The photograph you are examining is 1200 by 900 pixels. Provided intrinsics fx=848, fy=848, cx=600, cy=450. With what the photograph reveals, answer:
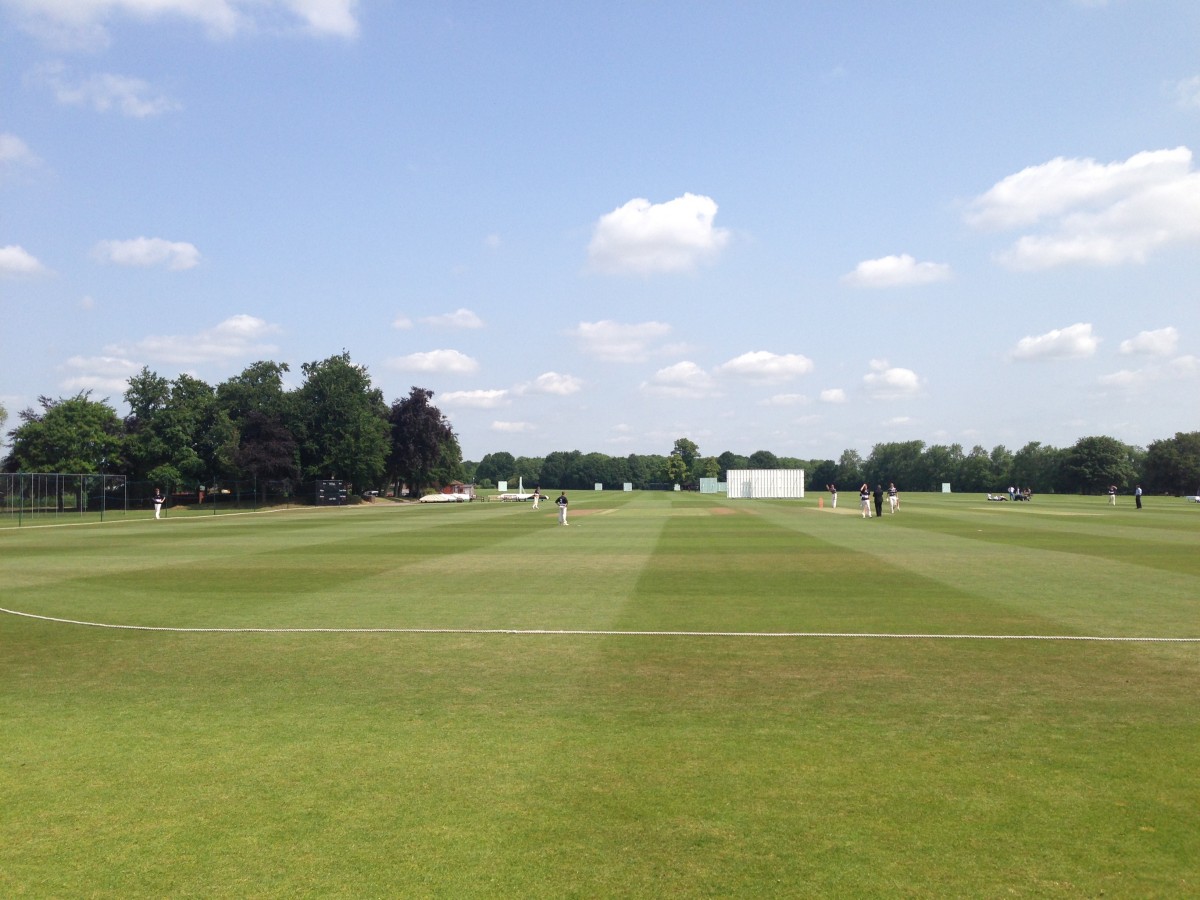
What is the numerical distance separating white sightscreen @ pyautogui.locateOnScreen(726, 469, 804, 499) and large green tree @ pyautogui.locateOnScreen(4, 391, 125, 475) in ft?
204

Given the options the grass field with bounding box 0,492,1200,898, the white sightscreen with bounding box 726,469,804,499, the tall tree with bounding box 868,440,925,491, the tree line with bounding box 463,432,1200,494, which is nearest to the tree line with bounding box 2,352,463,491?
the white sightscreen with bounding box 726,469,804,499

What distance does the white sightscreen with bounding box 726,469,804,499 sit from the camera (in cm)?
8969

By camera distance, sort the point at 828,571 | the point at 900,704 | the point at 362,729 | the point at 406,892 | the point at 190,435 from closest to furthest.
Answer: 1. the point at 406,892
2. the point at 362,729
3. the point at 900,704
4. the point at 828,571
5. the point at 190,435

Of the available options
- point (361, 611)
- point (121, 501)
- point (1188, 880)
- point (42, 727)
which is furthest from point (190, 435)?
point (1188, 880)

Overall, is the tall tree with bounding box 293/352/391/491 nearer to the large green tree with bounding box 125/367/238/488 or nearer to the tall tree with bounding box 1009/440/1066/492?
the large green tree with bounding box 125/367/238/488

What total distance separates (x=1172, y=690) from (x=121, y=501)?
253 feet

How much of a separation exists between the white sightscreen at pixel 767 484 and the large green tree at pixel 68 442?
6212 cm

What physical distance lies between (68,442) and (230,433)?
14102 millimetres

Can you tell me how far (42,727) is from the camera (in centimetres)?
757

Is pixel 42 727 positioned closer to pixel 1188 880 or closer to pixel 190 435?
pixel 1188 880

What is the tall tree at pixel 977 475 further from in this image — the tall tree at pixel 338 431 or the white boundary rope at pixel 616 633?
the white boundary rope at pixel 616 633

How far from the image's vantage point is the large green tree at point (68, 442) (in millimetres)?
78500

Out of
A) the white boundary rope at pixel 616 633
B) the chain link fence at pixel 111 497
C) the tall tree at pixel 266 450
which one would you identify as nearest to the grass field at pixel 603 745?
the white boundary rope at pixel 616 633

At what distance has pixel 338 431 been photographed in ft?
294
